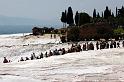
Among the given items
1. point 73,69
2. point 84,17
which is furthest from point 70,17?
point 73,69

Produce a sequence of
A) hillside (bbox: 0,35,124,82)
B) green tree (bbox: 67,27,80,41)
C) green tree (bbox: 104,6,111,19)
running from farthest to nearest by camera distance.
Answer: green tree (bbox: 104,6,111,19) < green tree (bbox: 67,27,80,41) < hillside (bbox: 0,35,124,82)

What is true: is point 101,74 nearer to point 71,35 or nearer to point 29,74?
point 29,74

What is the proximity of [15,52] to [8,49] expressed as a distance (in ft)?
13.4

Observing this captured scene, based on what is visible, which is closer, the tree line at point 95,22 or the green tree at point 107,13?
the tree line at point 95,22

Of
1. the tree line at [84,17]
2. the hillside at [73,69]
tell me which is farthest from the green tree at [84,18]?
the hillside at [73,69]

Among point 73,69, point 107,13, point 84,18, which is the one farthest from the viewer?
point 107,13

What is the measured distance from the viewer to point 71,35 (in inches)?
2359

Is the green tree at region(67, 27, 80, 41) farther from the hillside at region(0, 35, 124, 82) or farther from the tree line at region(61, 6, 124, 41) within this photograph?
the hillside at region(0, 35, 124, 82)

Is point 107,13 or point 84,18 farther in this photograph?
point 107,13

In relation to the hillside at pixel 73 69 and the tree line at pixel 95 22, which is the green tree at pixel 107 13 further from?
the hillside at pixel 73 69

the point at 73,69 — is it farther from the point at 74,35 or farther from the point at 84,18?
the point at 84,18

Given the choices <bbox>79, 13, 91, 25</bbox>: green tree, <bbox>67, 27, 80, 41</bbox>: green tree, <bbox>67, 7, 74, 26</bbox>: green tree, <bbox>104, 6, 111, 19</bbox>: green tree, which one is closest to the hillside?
<bbox>67, 27, 80, 41</bbox>: green tree

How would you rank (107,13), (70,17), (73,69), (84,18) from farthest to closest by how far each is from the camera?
(107,13), (70,17), (84,18), (73,69)

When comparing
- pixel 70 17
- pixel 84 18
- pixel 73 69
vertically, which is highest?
pixel 70 17
